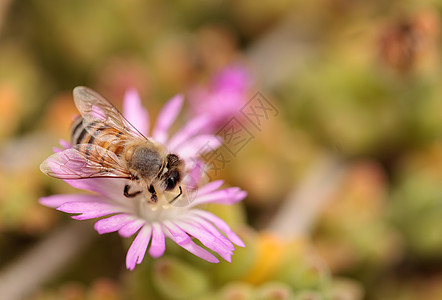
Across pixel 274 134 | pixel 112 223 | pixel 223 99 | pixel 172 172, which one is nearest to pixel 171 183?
pixel 172 172

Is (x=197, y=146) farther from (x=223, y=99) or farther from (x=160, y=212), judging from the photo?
(x=223, y=99)

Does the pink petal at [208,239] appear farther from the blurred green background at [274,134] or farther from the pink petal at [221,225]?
the blurred green background at [274,134]

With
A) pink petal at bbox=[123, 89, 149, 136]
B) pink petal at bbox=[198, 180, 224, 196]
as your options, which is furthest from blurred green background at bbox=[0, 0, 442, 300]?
pink petal at bbox=[123, 89, 149, 136]

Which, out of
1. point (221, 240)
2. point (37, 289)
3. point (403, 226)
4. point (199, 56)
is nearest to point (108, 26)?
point (199, 56)

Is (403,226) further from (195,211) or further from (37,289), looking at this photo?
(37,289)

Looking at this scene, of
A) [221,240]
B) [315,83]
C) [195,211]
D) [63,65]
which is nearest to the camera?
[221,240]

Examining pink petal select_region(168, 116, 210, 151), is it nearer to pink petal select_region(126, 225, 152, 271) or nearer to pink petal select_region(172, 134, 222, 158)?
pink petal select_region(172, 134, 222, 158)
